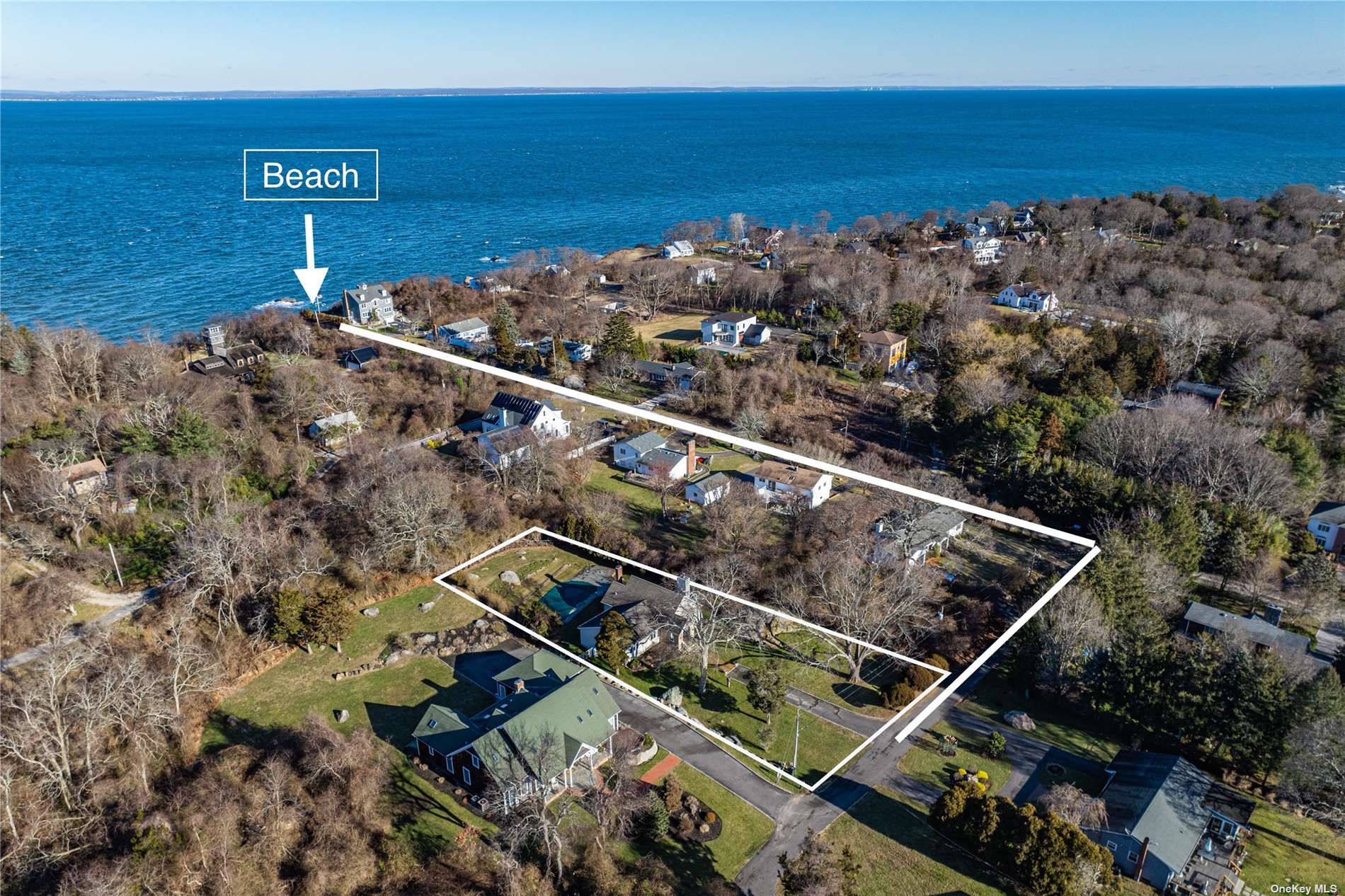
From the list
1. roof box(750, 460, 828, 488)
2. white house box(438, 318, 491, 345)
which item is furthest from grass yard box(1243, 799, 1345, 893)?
white house box(438, 318, 491, 345)

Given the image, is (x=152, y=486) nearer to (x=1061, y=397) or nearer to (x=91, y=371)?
(x=91, y=371)

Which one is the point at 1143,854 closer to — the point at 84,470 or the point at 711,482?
the point at 711,482

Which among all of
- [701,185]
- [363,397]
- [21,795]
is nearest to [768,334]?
[363,397]

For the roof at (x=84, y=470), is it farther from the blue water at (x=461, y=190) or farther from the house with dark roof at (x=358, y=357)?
the blue water at (x=461, y=190)

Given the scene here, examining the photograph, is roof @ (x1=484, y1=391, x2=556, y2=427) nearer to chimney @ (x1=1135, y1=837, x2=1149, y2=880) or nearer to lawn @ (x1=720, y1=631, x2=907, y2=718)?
lawn @ (x1=720, y1=631, x2=907, y2=718)

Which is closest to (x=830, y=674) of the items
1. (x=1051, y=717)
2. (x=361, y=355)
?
(x=1051, y=717)

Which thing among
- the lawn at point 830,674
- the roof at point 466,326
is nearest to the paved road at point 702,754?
the lawn at point 830,674
